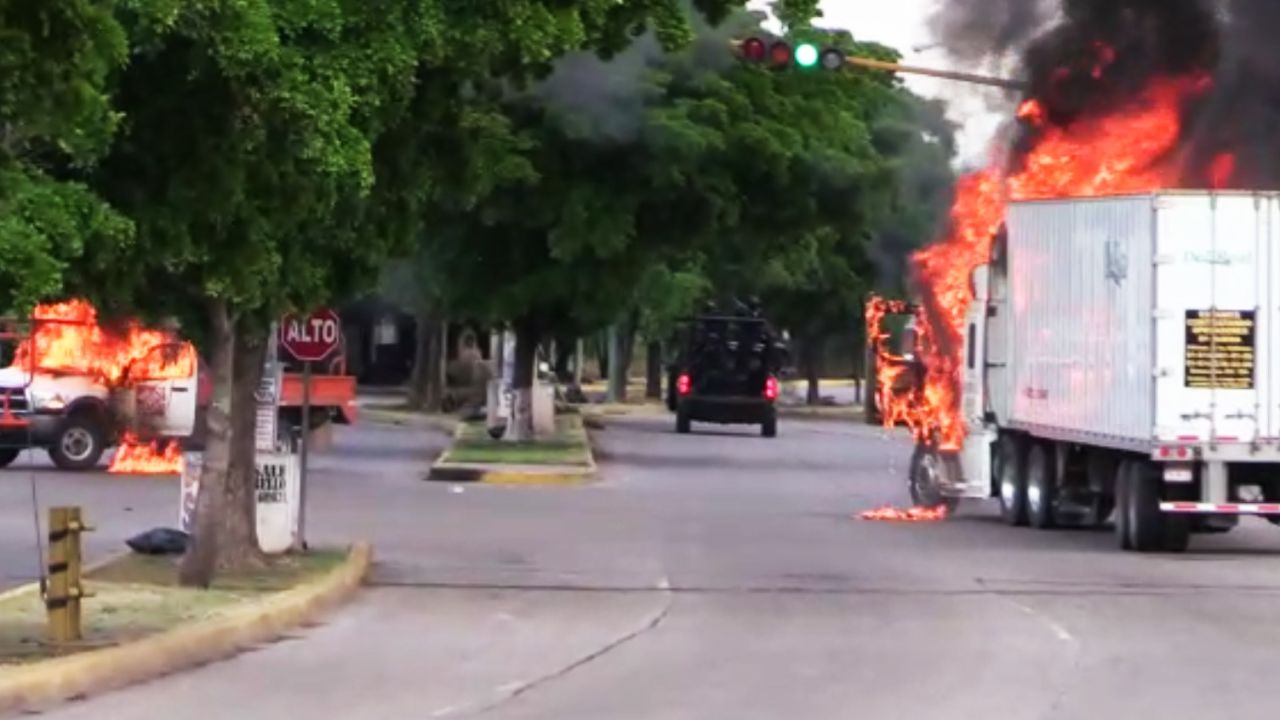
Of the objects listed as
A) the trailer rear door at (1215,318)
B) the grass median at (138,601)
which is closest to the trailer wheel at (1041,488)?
the trailer rear door at (1215,318)

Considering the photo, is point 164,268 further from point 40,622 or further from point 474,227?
point 474,227

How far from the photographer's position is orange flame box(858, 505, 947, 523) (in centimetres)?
2902

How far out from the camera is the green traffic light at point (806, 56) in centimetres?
2780

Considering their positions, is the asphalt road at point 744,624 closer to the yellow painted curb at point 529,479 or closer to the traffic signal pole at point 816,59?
the yellow painted curb at point 529,479

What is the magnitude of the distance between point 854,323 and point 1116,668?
64898 millimetres

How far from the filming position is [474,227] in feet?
131

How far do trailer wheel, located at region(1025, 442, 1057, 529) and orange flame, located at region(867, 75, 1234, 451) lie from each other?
1.88 m

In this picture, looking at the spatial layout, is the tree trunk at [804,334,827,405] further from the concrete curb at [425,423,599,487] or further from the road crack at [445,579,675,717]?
the road crack at [445,579,675,717]

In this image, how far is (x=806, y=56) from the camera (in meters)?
27.9

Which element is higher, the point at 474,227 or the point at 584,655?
the point at 474,227

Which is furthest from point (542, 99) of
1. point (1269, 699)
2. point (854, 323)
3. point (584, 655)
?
point (854, 323)

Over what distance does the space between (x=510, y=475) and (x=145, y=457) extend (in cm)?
507

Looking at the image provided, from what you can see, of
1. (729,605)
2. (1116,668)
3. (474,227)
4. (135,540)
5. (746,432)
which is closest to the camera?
(1116,668)

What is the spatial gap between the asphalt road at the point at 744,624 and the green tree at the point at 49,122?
2.36m
